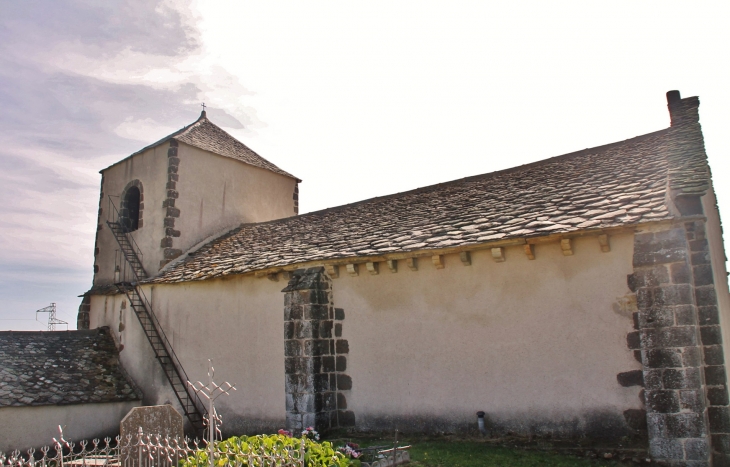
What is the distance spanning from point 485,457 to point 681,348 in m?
3.13

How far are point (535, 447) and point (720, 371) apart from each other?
9.30 ft

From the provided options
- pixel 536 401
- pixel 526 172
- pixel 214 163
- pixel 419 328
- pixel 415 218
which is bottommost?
pixel 536 401

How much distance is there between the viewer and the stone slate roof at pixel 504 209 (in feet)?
28.5

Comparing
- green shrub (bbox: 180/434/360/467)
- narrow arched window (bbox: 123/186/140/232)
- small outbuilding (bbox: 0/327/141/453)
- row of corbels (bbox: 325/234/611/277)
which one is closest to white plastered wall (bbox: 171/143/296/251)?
narrow arched window (bbox: 123/186/140/232)

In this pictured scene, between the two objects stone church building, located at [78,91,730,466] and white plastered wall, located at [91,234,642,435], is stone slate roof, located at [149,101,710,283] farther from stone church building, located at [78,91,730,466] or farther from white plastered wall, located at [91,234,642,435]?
white plastered wall, located at [91,234,642,435]

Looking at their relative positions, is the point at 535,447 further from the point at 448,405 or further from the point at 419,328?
the point at 419,328

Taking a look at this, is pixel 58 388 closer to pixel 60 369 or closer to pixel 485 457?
pixel 60 369

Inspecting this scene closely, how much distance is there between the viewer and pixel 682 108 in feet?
37.8

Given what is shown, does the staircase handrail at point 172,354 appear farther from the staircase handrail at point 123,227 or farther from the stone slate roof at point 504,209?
the staircase handrail at point 123,227

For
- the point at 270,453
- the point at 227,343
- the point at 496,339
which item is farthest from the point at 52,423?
the point at 496,339

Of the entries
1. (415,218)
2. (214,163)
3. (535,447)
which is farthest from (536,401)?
(214,163)

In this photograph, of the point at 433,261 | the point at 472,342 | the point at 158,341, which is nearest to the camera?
the point at 472,342

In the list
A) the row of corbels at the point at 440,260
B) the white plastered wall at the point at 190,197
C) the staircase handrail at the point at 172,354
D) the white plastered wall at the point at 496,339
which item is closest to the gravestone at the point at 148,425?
the white plastered wall at the point at 496,339

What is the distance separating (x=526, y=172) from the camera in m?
12.7
